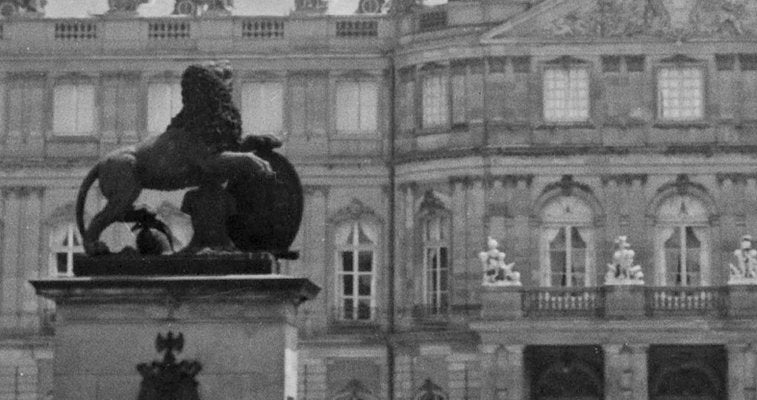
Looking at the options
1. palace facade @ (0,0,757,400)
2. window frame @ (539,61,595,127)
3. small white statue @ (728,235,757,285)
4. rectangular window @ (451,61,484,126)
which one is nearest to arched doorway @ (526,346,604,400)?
palace facade @ (0,0,757,400)

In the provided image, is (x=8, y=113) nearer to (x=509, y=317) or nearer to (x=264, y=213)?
(x=509, y=317)

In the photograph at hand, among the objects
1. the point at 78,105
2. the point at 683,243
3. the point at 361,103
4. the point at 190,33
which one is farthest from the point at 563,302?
the point at 78,105

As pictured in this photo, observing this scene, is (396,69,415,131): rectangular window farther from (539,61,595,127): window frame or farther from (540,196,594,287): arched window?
(540,196,594,287): arched window

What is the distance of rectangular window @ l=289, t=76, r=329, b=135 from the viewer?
229 ft

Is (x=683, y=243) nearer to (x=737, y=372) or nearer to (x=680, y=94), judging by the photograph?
(x=680, y=94)

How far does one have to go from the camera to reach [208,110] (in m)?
21.4

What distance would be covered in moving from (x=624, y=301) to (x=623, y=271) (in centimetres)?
83

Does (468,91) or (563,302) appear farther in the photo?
(468,91)

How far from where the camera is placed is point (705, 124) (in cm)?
6694

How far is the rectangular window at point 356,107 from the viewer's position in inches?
2749

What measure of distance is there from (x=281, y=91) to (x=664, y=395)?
13947mm

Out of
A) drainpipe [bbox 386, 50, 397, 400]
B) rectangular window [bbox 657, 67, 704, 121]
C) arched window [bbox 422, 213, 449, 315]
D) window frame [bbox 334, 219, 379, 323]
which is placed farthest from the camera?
window frame [bbox 334, 219, 379, 323]

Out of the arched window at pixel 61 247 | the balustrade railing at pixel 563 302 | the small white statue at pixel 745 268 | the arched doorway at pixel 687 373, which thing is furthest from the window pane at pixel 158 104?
the small white statue at pixel 745 268

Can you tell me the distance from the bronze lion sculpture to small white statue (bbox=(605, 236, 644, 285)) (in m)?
43.3
